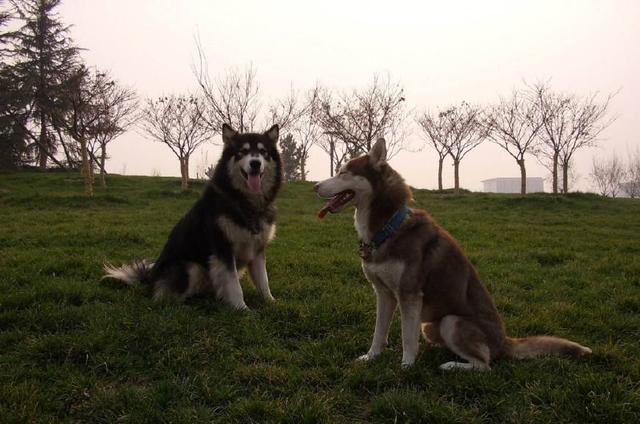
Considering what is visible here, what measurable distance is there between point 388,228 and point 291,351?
148cm

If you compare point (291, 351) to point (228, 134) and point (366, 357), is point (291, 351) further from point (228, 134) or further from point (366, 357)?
point (228, 134)

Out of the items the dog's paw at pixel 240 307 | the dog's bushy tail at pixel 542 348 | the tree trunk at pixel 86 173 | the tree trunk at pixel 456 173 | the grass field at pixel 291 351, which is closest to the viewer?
the grass field at pixel 291 351

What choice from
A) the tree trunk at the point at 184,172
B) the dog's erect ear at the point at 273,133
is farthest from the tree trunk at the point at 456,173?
the dog's erect ear at the point at 273,133

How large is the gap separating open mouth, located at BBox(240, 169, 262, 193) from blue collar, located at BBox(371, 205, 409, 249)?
6.55ft

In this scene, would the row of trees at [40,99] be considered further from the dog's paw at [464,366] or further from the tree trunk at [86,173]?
the dog's paw at [464,366]

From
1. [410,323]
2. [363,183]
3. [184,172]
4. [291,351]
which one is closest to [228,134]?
[363,183]

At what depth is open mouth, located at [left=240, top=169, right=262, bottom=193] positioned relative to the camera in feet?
17.4

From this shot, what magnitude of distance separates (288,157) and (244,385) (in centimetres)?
5051

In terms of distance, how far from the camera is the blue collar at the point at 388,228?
3779 mm

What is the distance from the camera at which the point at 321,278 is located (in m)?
6.63

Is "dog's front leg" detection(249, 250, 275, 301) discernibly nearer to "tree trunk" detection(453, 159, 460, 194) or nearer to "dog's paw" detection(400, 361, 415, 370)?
"dog's paw" detection(400, 361, 415, 370)

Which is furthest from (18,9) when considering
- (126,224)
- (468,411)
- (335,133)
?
(468,411)

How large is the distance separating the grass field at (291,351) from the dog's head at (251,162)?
140cm

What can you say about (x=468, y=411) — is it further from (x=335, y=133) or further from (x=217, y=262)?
(x=335, y=133)
